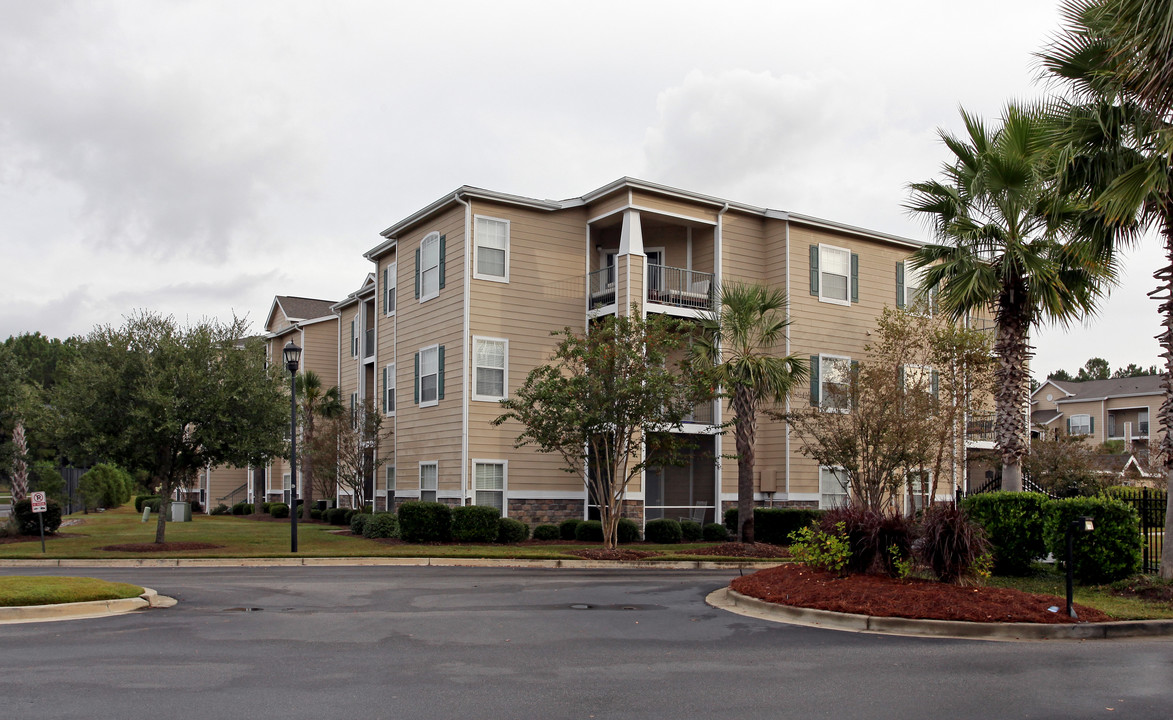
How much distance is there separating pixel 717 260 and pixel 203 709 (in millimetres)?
23232

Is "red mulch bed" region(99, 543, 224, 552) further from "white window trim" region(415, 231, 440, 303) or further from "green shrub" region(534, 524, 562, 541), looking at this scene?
"white window trim" region(415, 231, 440, 303)

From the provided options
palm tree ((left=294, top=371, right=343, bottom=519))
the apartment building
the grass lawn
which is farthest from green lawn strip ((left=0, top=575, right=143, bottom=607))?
palm tree ((left=294, top=371, right=343, bottom=519))

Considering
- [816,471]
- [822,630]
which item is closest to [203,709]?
[822,630]

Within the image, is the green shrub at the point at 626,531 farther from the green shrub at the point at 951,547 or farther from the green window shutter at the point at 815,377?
the green shrub at the point at 951,547

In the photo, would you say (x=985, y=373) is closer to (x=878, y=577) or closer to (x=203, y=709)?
(x=878, y=577)

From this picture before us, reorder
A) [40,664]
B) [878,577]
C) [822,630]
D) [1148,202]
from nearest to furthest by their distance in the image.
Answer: [40,664]
[822,630]
[878,577]
[1148,202]

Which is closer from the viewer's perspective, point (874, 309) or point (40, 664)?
point (40, 664)

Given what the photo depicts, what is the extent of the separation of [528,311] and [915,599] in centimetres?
1748

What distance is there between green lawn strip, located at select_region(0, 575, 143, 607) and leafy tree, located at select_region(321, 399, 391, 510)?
704 inches

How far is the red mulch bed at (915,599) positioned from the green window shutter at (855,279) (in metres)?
18.7

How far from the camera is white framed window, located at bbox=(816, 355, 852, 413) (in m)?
25.6

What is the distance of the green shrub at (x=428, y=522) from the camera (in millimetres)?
24906

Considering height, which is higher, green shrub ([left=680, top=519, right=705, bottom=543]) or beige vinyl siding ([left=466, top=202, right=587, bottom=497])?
beige vinyl siding ([left=466, top=202, right=587, bottom=497])

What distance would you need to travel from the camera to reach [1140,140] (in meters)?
14.6
